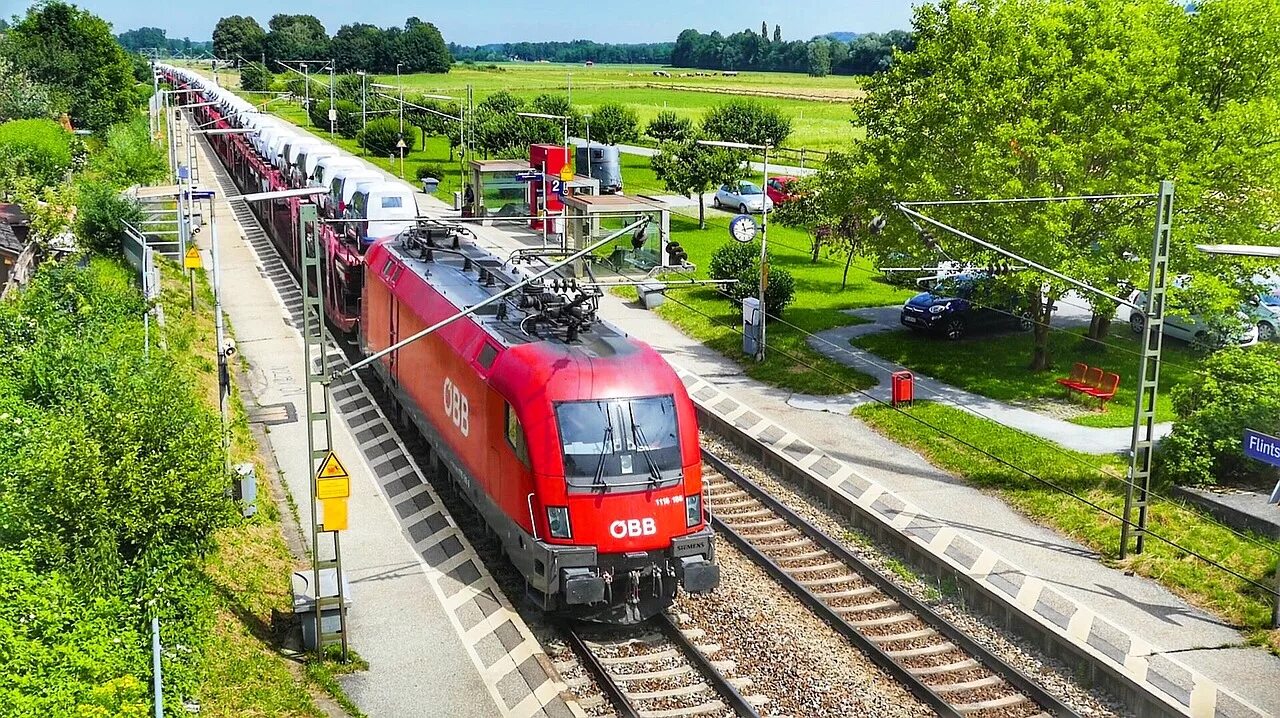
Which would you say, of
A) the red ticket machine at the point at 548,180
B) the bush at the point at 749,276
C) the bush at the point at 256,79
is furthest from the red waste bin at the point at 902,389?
the bush at the point at 256,79

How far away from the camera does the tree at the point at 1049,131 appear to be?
26094mm

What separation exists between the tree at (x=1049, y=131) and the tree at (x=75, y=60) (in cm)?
5721

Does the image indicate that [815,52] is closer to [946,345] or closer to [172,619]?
[946,345]

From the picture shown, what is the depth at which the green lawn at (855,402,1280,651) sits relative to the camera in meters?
18.3

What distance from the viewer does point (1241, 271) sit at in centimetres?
2636

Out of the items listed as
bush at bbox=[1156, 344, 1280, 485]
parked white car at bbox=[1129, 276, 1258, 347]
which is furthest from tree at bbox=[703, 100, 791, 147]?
→ bush at bbox=[1156, 344, 1280, 485]

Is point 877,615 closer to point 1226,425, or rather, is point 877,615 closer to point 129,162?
point 1226,425

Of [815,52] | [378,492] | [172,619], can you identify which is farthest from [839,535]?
[815,52]

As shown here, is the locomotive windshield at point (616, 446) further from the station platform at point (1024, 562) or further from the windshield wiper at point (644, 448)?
the station platform at point (1024, 562)

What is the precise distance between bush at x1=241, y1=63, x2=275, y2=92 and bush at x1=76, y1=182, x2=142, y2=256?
93749 mm

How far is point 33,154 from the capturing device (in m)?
50.1

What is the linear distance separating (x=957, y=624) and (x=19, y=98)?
60794 millimetres

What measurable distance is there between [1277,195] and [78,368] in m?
24.4

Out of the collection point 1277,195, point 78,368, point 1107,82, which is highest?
point 1107,82
